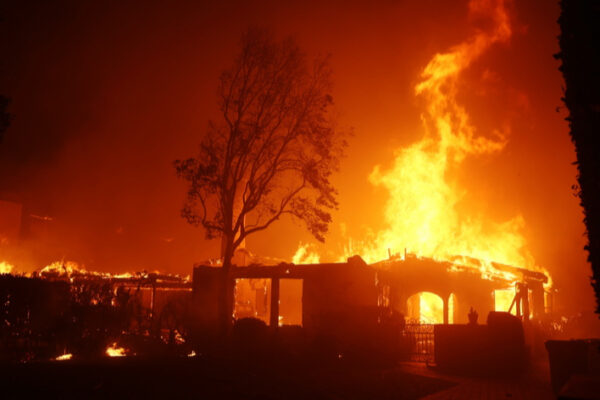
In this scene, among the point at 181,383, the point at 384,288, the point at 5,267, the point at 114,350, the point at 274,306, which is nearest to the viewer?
the point at 181,383

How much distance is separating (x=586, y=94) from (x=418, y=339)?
52.2 ft

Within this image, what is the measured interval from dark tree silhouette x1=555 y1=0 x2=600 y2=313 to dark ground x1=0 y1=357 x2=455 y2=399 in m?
6.66

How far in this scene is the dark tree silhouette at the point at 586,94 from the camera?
6.36 metres

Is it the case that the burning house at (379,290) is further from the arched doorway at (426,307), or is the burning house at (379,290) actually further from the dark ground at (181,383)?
the dark ground at (181,383)

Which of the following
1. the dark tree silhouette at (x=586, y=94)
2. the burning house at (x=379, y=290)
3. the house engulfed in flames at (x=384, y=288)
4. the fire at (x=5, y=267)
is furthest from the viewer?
the fire at (x=5, y=267)

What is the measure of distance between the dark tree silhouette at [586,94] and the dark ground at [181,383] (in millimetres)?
6657

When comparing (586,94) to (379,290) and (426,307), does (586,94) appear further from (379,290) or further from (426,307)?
(426,307)

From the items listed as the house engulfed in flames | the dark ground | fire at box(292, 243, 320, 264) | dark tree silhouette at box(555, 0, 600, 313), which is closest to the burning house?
the house engulfed in flames

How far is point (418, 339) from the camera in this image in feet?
67.6

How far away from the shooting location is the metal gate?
64.9 feet

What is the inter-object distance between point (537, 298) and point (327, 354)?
21.5 meters

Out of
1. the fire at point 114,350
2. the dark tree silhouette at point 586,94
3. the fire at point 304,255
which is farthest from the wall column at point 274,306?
the fire at point 304,255

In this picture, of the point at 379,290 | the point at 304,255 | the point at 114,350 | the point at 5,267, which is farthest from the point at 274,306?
the point at 5,267

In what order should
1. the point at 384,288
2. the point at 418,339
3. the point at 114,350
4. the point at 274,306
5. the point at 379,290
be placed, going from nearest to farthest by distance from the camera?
the point at 114,350 → the point at 418,339 → the point at 274,306 → the point at 379,290 → the point at 384,288
